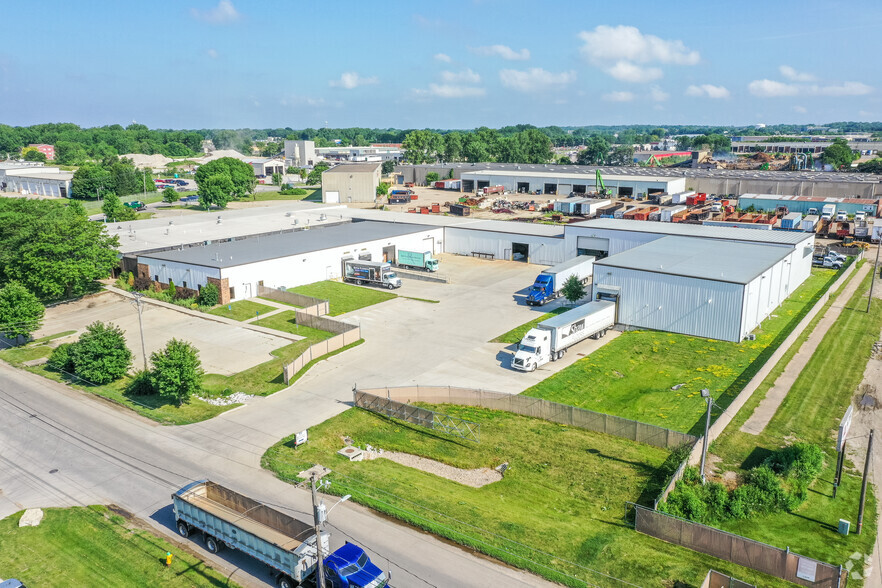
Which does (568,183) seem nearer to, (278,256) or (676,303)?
(278,256)

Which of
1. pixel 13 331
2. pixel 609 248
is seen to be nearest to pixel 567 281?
pixel 609 248

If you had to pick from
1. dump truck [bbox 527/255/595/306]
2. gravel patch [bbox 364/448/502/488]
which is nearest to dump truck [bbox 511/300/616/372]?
dump truck [bbox 527/255/595/306]

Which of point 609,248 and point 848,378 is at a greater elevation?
point 609,248

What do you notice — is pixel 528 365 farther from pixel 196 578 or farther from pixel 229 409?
pixel 196 578

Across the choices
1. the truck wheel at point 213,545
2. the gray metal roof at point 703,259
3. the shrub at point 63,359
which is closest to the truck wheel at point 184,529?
the truck wheel at point 213,545

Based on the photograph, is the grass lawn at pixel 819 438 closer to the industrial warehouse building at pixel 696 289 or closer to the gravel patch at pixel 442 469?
the industrial warehouse building at pixel 696 289

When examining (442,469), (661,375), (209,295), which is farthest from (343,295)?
(442,469)

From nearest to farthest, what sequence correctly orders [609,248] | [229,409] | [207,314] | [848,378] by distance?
[229,409] → [848,378] → [207,314] → [609,248]
